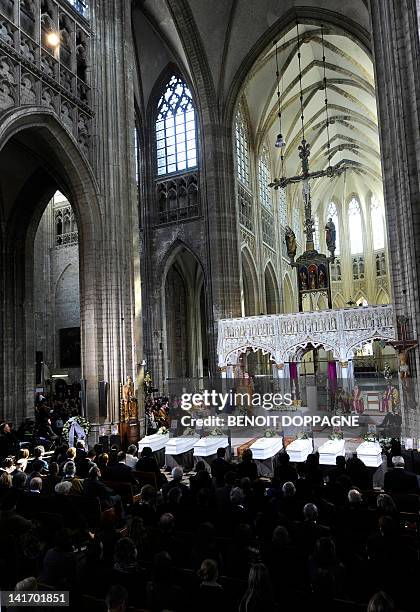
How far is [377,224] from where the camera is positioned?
4800cm

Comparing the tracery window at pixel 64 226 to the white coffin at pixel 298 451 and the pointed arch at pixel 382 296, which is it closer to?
the white coffin at pixel 298 451

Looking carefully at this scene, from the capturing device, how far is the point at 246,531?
456 centimetres

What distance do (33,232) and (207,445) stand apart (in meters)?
12.2

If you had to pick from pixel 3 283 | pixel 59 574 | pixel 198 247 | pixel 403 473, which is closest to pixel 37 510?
pixel 59 574

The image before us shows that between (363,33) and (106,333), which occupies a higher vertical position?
(363,33)

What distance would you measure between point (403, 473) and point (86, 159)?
12465mm

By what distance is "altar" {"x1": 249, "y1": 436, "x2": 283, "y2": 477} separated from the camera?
10250 millimetres

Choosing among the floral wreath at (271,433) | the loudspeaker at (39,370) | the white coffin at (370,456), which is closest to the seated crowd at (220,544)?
the white coffin at (370,456)

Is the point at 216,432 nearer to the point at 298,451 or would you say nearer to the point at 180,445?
the point at 180,445

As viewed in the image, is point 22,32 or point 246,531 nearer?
point 246,531

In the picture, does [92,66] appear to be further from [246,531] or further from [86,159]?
[246,531]

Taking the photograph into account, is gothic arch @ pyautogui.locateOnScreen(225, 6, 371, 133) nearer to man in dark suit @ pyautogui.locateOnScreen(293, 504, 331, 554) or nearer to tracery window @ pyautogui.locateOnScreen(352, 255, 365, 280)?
man in dark suit @ pyautogui.locateOnScreen(293, 504, 331, 554)

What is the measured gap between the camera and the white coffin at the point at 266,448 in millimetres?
10234

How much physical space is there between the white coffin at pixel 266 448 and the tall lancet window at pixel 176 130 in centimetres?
1898
